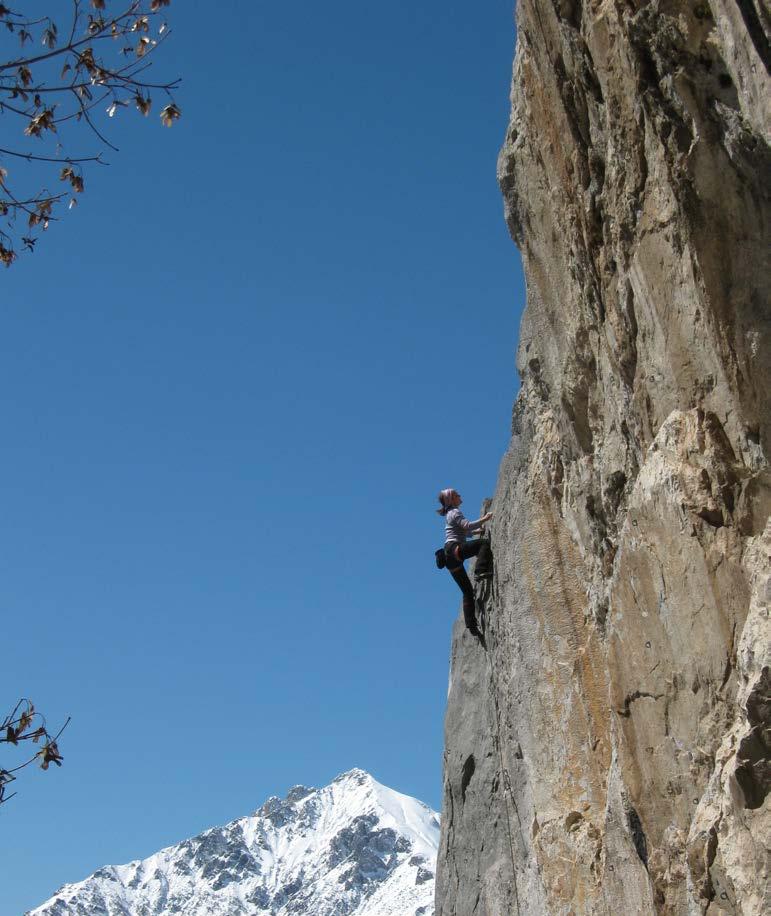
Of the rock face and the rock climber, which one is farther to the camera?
the rock climber

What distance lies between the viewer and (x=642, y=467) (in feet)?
41.6

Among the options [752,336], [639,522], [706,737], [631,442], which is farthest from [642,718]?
[752,336]

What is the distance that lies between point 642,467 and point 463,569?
6740 mm

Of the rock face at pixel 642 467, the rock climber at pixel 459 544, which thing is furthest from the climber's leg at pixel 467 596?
the rock face at pixel 642 467

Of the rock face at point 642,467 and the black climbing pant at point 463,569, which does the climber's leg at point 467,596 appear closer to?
the black climbing pant at point 463,569

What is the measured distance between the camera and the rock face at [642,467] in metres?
11.0

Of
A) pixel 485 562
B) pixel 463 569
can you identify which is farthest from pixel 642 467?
pixel 463 569

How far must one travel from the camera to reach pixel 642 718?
41.0 ft

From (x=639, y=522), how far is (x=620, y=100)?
15.1 feet

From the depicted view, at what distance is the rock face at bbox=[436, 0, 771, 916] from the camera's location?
11.0 m

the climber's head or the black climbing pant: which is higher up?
the climber's head

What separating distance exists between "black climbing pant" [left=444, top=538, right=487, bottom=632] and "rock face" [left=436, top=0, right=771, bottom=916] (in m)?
1.83

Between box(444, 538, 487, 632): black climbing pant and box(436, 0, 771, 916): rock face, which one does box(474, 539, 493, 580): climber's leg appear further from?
box(436, 0, 771, 916): rock face

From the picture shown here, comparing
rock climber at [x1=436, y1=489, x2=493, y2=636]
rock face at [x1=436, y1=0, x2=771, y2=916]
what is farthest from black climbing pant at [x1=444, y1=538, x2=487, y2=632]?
rock face at [x1=436, y1=0, x2=771, y2=916]
